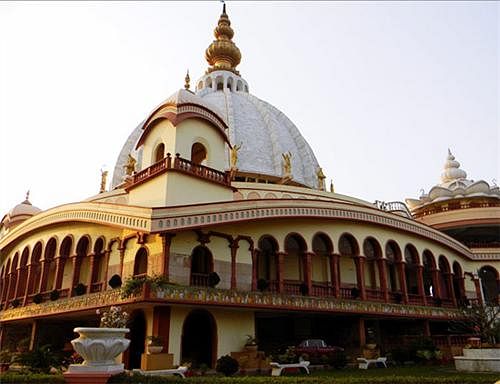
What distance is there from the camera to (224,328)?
58.0 ft

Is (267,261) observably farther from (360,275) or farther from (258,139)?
(258,139)

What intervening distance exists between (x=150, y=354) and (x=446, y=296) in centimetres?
1999

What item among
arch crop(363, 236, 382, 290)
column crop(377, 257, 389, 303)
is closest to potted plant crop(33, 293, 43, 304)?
arch crop(363, 236, 382, 290)

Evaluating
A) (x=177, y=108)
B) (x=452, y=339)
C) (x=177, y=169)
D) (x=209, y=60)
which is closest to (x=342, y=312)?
(x=452, y=339)

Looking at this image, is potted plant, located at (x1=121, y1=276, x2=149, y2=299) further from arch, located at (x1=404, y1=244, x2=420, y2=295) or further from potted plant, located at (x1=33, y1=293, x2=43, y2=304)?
arch, located at (x1=404, y1=244, x2=420, y2=295)

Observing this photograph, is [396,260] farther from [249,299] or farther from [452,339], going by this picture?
[249,299]

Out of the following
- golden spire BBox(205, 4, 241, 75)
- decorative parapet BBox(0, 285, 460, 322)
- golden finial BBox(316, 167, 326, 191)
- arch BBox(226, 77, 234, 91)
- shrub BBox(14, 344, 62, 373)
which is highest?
golden spire BBox(205, 4, 241, 75)

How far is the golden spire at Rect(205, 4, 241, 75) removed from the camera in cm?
4809

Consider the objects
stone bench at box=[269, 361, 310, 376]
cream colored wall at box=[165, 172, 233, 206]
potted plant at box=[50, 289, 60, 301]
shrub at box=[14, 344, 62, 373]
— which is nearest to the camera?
shrub at box=[14, 344, 62, 373]

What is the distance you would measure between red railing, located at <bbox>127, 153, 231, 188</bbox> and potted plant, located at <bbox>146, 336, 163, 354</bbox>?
678 cm

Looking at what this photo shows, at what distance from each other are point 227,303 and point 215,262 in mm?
2163

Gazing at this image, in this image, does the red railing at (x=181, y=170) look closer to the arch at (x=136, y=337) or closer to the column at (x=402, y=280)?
the arch at (x=136, y=337)

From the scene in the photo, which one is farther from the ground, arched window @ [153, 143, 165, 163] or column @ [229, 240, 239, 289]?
arched window @ [153, 143, 165, 163]

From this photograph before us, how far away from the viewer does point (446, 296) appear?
2772 cm
